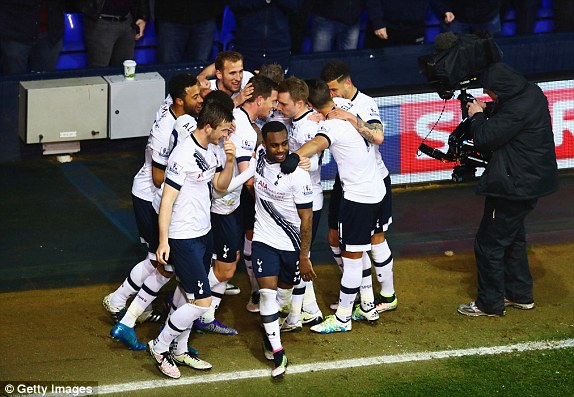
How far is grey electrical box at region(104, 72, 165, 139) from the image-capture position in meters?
13.9

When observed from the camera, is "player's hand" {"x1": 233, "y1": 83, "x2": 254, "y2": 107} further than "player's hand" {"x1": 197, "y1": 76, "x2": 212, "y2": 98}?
No

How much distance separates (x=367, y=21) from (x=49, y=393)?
337 inches

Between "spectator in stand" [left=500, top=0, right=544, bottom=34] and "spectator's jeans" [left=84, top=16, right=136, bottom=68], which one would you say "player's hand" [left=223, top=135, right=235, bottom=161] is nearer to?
"spectator's jeans" [left=84, top=16, right=136, bottom=68]

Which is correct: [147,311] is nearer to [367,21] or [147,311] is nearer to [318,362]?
[318,362]

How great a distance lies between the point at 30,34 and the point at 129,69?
129 centimetres

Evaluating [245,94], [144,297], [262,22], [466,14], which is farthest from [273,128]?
[466,14]

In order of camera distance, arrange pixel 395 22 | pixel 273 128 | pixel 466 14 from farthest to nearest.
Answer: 1. pixel 466 14
2. pixel 395 22
3. pixel 273 128

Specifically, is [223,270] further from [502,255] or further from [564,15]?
[564,15]

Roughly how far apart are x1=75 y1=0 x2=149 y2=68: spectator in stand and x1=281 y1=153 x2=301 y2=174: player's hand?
18.4ft

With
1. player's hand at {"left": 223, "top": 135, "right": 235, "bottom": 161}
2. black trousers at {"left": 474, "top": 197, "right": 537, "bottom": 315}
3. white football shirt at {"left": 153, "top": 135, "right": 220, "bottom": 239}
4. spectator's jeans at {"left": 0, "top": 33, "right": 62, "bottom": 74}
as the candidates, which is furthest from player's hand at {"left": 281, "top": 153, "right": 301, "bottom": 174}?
spectator's jeans at {"left": 0, "top": 33, "right": 62, "bottom": 74}

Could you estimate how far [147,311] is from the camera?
33.7 feet

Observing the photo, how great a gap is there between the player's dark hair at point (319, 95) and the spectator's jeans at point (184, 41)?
204 inches

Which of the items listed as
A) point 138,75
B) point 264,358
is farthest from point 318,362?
point 138,75
